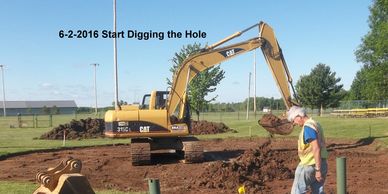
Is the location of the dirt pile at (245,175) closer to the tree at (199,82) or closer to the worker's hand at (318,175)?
the worker's hand at (318,175)

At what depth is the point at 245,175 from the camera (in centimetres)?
1199

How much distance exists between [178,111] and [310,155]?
35.2ft

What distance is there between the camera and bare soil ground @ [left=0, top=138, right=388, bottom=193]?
37.1ft

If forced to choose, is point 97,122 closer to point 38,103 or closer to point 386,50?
point 386,50

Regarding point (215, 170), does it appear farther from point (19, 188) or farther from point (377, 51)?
point (377, 51)

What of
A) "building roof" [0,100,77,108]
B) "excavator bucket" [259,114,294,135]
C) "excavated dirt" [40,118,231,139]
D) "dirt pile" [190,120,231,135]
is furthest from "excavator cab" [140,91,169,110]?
"building roof" [0,100,77,108]

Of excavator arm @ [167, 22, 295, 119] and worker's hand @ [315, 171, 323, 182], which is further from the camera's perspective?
excavator arm @ [167, 22, 295, 119]

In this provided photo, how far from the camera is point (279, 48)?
19891 millimetres

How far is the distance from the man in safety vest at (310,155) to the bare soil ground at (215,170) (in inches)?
122

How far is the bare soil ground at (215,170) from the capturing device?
1132cm

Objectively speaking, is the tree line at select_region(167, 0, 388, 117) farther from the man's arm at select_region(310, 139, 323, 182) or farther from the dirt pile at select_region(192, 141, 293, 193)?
the man's arm at select_region(310, 139, 323, 182)

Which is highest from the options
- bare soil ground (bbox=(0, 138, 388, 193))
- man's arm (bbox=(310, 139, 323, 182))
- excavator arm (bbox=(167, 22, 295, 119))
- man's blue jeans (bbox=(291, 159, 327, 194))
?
excavator arm (bbox=(167, 22, 295, 119))

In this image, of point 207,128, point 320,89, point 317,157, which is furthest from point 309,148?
point 320,89

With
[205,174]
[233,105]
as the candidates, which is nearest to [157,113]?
[205,174]
